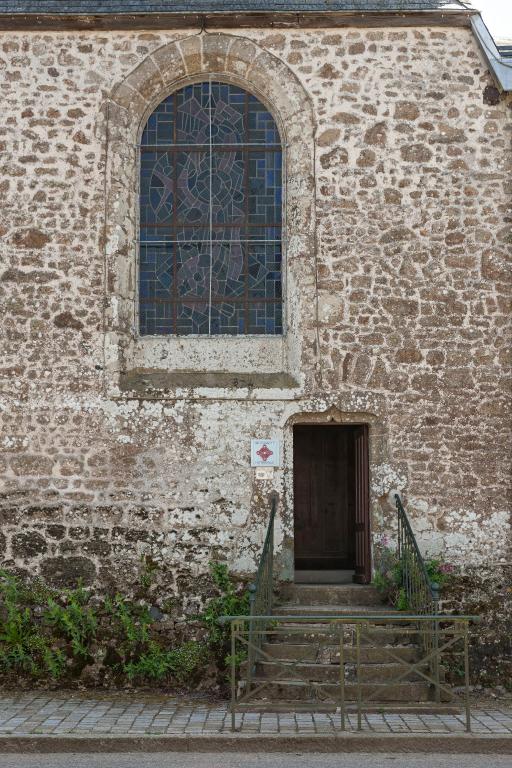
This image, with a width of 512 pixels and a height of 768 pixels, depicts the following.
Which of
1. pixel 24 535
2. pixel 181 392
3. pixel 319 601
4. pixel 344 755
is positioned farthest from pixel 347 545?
pixel 344 755

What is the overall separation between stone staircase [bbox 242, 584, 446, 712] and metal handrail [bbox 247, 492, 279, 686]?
155 millimetres

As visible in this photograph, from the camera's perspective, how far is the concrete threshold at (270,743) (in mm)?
8195

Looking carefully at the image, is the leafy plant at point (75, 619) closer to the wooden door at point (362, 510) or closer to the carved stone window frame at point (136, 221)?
the carved stone window frame at point (136, 221)

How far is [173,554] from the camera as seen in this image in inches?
427

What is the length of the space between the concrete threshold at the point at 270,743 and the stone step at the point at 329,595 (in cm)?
249

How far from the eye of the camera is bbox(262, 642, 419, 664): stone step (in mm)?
9617

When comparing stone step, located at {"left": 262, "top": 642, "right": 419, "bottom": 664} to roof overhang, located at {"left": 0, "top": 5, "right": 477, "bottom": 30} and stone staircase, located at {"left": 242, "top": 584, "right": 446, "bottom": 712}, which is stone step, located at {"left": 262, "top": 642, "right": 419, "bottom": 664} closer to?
stone staircase, located at {"left": 242, "top": 584, "right": 446, "bottom": 712}

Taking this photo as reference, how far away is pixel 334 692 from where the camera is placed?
938 cm

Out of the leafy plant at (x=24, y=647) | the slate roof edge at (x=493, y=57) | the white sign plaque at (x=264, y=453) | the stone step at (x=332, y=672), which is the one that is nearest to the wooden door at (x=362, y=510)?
the white sign plaque at (x=264, y=453)

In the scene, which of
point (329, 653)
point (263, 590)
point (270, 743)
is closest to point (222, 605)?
point (263, 590)

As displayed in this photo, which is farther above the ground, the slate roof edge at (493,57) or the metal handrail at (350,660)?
the slate roof edge at (493,57)

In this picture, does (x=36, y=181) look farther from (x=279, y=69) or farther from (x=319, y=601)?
(x=319, y=601)

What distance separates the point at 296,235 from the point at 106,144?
2.16m

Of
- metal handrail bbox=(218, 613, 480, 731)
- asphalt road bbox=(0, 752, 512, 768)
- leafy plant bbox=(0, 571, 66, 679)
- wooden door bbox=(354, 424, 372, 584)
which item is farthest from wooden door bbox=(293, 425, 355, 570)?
asphalt road bbox=(0, 752, 512, 768)
